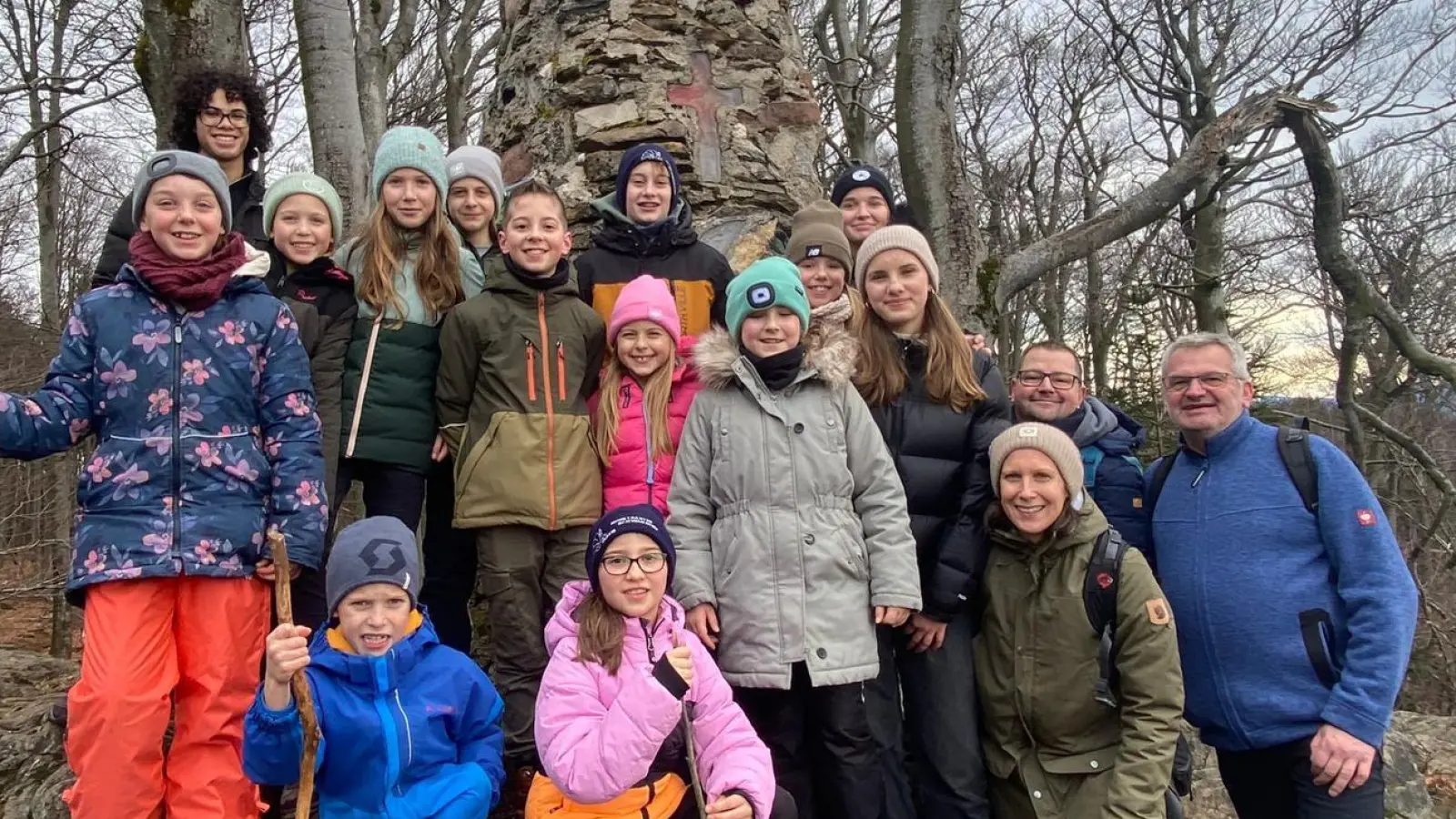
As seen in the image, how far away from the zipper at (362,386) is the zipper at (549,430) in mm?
563

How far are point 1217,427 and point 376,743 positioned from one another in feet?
9.04

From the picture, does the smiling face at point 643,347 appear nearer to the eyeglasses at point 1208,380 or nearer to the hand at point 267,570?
the hand at point 267,570

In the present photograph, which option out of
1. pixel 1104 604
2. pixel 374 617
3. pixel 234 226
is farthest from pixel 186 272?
pixel 1104 604

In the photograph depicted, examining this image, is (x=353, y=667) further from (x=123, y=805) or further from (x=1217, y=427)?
(x=1217, y=427)

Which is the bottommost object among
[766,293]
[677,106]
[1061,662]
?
[1061,662]

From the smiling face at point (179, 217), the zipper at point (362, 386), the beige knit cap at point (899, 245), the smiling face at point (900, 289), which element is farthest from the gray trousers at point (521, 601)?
the beige knit cap at point (899, 245)

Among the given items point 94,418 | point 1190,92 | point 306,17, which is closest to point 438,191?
point 94,418

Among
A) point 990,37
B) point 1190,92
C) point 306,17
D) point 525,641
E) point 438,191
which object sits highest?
point 990,37

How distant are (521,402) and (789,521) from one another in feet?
3.31

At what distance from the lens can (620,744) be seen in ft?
8.04

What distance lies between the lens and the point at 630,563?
269 centimetres

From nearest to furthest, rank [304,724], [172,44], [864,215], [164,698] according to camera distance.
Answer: [304,724] < [164,698] < [864,215] < [172,44]

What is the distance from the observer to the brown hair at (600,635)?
2.61 m

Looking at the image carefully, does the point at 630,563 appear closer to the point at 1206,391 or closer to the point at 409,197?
the point at 409,197
